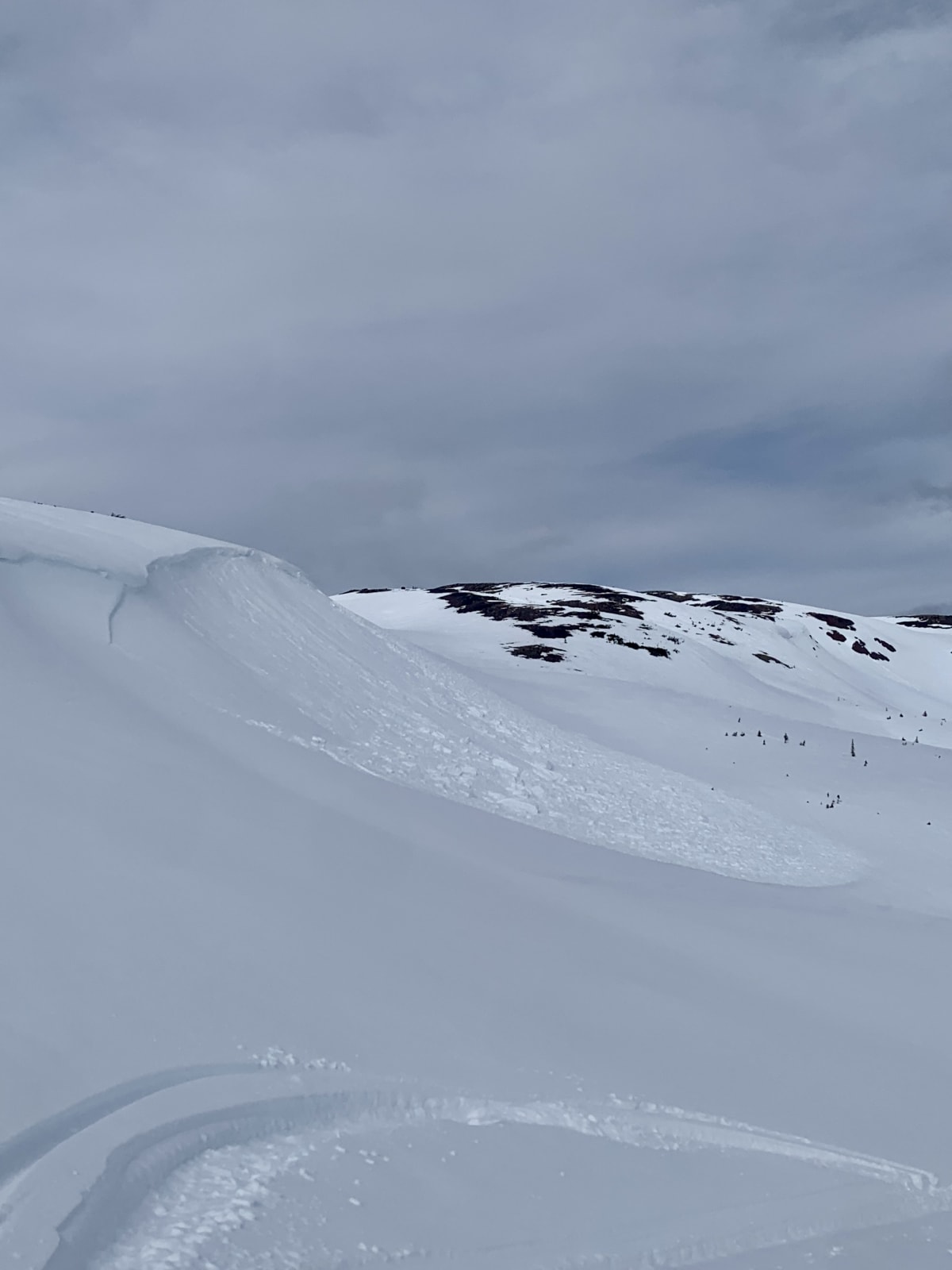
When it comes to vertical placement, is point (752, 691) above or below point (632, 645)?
below

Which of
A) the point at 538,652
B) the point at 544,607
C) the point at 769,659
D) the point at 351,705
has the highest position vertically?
the point at 544,607

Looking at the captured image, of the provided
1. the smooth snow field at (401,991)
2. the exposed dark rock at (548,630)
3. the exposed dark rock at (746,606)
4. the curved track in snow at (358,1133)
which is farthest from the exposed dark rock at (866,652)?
the curved track in snow at (358,1133)

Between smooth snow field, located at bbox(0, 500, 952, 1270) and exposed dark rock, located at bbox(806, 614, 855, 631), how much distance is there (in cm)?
4884

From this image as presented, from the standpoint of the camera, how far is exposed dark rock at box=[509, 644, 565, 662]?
107ft

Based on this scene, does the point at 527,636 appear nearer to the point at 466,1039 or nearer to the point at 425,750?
the point at 425,750

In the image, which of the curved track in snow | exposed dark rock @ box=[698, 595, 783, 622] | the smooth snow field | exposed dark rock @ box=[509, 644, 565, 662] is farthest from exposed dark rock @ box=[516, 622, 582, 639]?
the curved track in snow

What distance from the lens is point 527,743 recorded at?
49.5 ft

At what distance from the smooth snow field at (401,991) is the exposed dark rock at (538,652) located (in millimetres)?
18988

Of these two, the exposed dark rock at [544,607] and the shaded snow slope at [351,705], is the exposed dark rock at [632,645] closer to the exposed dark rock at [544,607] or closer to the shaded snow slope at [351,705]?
the exposed dark rock at [544,607]

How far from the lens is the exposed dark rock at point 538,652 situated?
107ft

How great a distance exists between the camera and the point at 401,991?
5660mm

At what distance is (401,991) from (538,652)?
28369mm

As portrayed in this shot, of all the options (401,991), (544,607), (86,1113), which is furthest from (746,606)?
(86,1113)

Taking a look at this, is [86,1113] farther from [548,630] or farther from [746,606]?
[746,606]
